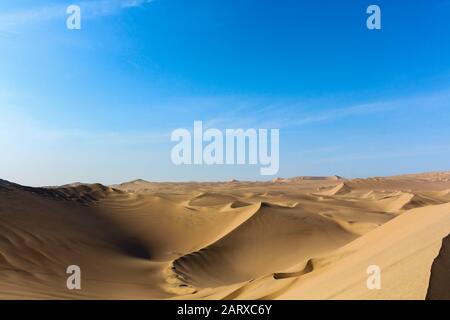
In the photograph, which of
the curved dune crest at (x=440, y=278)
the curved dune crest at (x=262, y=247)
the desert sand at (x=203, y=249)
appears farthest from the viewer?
the curved dune crest at (x=262, y=247)

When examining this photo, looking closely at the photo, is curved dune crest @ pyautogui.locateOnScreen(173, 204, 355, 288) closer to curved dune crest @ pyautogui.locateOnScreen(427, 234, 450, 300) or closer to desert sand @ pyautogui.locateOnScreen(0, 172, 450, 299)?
desert sand @ pyautogui.locateOnScreen(0, 172, 450, 299)

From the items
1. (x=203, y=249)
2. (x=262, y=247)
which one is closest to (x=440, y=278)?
(x=203, y=249)

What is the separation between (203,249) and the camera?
14.6 metres

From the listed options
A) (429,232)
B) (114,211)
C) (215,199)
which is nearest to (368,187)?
(215,199)

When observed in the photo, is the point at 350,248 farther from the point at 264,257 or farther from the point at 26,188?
the point at 26,188

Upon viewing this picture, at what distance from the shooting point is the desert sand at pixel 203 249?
4891mm

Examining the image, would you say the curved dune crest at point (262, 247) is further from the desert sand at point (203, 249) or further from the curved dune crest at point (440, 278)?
the curved dune crest at point (440, 278)

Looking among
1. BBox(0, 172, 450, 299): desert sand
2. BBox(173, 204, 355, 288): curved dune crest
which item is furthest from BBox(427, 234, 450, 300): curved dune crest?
BBox(173, 204, 355, 288): curved dune crest

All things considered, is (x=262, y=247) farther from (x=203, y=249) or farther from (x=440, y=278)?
(x=440, y=278)

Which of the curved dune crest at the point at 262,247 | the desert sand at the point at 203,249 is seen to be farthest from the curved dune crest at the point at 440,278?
the curved dune crest at the point at 262,247
